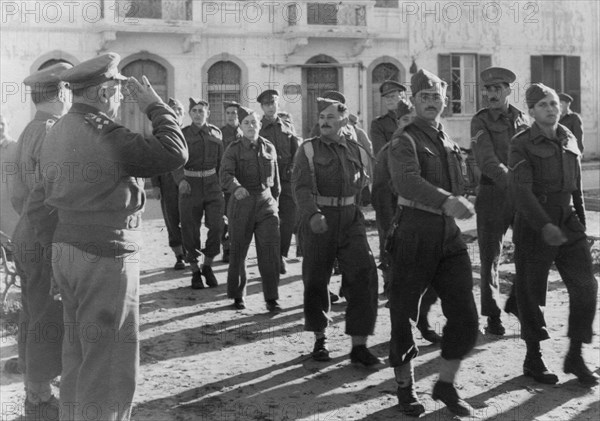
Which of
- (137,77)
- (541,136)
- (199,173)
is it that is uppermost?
(137,77)

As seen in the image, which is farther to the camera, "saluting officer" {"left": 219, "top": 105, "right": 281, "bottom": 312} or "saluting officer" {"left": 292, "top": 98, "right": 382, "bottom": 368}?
"saluting officer" {"left": 219, "top": 105, "right": 281, "bottom": 312}

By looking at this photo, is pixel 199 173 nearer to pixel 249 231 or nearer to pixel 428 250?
pixel 249 231

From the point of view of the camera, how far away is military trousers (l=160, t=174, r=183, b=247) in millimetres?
11258

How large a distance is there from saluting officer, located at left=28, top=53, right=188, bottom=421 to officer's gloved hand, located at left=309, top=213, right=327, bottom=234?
199 centimetres

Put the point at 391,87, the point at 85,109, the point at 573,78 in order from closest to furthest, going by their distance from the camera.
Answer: the point at 85,109 → the point at 391,87 → the point at 573,78

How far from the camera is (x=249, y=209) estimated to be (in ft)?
29.0

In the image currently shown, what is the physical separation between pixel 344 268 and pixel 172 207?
15.9 feet

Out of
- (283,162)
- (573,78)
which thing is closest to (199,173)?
(283,162)

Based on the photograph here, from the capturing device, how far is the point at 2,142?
25.0 feet

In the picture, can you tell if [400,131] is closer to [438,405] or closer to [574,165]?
[574,165]

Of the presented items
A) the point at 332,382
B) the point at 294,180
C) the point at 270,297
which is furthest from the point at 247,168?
the point at 332,382

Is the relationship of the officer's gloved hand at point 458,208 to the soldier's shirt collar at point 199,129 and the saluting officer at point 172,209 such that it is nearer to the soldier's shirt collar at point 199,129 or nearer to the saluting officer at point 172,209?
the soldier's shirt collar at point 199,129

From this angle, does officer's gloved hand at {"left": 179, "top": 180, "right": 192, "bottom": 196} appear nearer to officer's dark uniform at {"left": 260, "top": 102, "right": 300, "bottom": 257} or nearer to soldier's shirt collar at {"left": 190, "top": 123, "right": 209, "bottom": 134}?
soldier's shirt collar at {"left": 190, "top": 123, "right": 209, "bottom": 134}

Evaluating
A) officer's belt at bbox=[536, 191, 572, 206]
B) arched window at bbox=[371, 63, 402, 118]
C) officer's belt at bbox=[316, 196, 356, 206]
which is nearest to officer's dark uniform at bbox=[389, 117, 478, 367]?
officer's belt at bbox=[536, 191, 572, 206]
